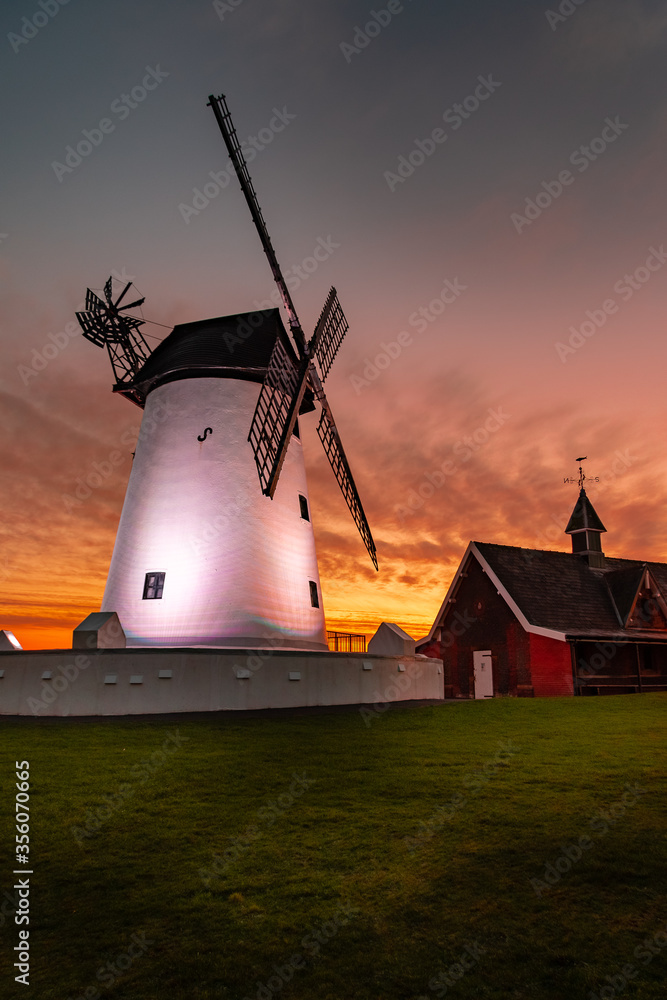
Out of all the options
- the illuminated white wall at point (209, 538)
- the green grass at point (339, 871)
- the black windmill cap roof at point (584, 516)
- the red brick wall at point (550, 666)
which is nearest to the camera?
the green grass at point (339, 871)

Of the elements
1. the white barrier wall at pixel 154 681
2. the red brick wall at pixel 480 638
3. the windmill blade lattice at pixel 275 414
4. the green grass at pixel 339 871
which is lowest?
the green grass at pixel 339 871

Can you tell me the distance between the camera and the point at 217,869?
6.66 metres

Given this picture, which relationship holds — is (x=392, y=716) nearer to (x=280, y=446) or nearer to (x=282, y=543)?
(x=282, y=543)

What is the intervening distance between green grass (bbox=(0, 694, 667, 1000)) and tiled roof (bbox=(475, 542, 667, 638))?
17.1 metres

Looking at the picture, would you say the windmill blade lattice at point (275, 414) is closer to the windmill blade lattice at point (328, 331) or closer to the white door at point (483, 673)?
the windmill blade lattice at point (328, 331)

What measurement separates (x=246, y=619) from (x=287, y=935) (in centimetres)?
1221

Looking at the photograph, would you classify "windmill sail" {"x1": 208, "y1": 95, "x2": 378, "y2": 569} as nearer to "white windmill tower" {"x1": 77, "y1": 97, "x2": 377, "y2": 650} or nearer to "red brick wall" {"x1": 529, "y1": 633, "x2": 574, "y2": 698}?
"white windmill tower" {"x1": 77, "y1": 97, "x2": 377, "y2": 650}

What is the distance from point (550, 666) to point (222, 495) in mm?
16149

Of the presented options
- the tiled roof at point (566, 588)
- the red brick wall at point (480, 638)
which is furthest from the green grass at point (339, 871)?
the tiled roof at point (566, 588)

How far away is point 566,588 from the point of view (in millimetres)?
30938

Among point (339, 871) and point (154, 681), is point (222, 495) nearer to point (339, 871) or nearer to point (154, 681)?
point (154, 681)

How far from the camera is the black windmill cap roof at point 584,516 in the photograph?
34.3 meters

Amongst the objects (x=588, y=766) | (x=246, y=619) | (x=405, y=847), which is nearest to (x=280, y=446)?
(x=246, y=619)

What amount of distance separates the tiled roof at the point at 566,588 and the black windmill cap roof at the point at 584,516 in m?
1.80
